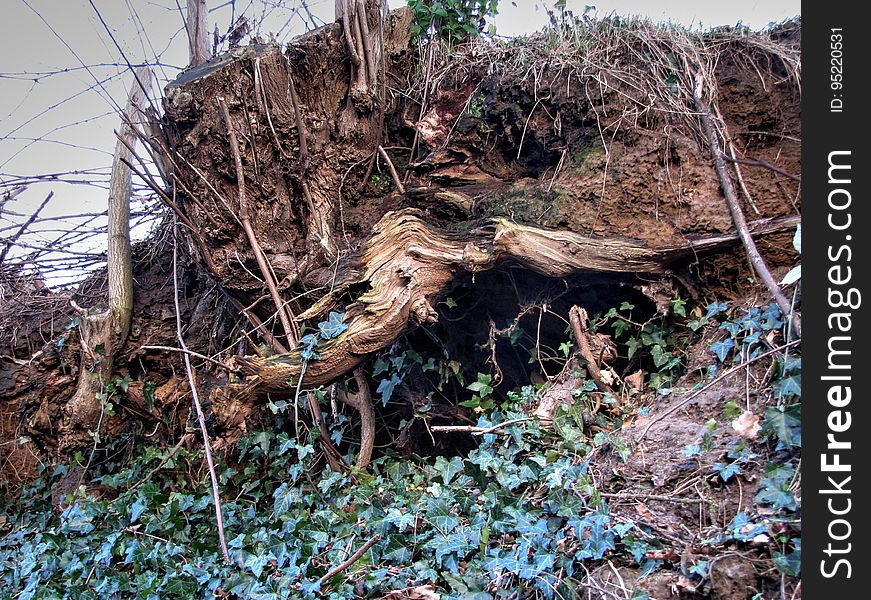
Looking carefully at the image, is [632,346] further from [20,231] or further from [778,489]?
[20,231]

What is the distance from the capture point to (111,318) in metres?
4.41

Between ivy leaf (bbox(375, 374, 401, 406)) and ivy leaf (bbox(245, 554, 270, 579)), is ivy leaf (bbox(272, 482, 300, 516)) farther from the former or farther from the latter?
ivy leaf (bbox(375, 374, 401, 406))

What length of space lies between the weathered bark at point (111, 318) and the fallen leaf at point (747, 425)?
410cm

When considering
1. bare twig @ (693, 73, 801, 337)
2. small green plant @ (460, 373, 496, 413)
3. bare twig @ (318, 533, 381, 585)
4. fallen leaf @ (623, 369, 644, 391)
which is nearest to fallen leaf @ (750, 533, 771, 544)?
bare twig @ (693, 73, 801, 337)

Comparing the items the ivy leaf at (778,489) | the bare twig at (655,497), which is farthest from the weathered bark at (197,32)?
the ivy leaf at (778,489)

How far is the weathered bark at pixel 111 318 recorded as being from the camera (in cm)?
425

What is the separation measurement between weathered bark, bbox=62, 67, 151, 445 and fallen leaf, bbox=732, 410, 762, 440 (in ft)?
13.5

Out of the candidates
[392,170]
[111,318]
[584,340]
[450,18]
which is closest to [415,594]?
[584,340]

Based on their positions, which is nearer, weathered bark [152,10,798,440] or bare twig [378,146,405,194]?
weathered bark [152,10,798,440]

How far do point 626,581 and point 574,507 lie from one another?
13.9 inches

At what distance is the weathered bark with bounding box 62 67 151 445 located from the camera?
4.25 m

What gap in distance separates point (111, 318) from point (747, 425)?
433 cm

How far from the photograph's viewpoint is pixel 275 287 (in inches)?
143

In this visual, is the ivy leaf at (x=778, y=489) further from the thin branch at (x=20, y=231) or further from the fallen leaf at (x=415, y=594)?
the thin branch at (x=20, y=231)
